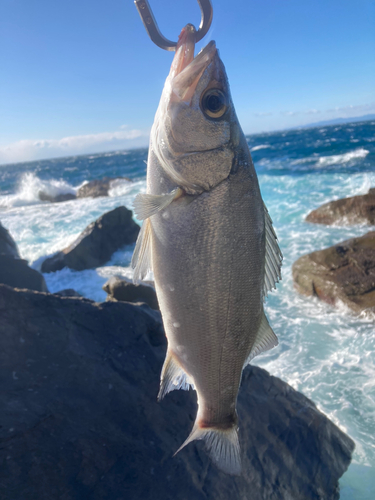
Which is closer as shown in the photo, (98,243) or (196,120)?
(196,120)

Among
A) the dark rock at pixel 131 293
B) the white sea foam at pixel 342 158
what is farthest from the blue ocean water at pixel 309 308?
the white sea foam at pixel 342 158

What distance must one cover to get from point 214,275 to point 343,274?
637cm

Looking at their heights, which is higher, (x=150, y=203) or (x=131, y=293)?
(x=150, y=203)

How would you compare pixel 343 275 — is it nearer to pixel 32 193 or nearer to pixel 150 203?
pixel 150 203

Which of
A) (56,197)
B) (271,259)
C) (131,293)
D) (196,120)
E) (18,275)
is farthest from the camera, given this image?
(56,197)

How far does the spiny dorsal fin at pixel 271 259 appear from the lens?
72.9 inches

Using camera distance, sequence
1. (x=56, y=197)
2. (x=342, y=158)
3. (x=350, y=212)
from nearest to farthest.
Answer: (x=350, y=212) < (x=342, y=158) < (x=56, y=197)

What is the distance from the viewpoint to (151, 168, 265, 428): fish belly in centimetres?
168

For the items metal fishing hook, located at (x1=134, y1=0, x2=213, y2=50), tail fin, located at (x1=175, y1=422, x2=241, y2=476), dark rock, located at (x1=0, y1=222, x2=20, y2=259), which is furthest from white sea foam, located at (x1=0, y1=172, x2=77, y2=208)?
tail fin, located at (x1=175, y1=422, x2=241, y2=476)

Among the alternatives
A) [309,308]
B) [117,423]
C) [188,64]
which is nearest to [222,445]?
[117,423]

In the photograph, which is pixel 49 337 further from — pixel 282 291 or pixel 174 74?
pixel 282 291

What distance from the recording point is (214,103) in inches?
70.6

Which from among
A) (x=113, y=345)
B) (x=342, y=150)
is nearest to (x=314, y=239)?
(x=113, y=345)

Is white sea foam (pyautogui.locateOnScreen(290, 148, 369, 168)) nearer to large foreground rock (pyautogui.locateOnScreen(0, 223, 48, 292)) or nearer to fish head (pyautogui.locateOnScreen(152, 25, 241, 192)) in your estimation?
large foreground rock (pyautogui.locateOnScreen(0, 223, 48, 292))
